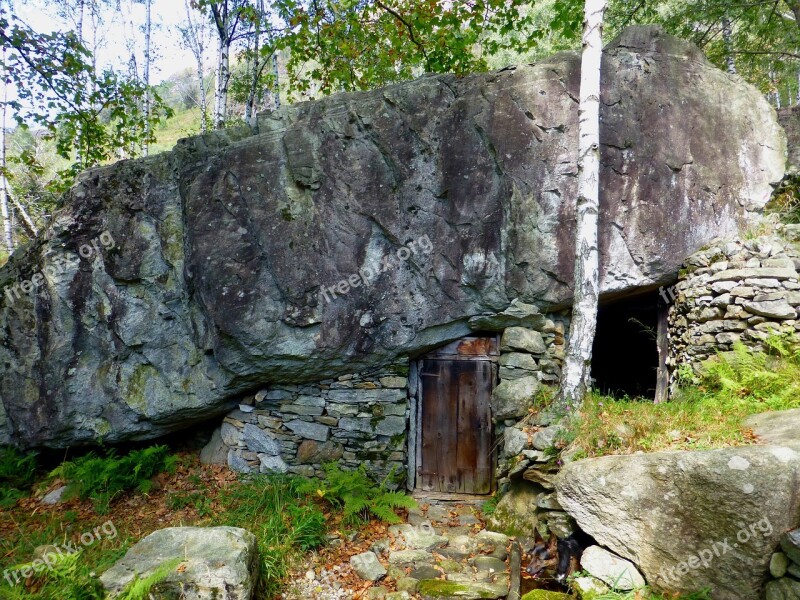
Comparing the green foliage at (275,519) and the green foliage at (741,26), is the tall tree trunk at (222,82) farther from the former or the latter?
the green foliage at (741,26)

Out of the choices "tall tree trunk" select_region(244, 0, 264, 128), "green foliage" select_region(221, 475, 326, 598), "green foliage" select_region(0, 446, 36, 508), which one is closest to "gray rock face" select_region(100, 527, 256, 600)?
"green foliage" select_region(221, 475, 326, 598)

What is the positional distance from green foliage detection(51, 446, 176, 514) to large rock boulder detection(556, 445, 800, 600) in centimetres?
592

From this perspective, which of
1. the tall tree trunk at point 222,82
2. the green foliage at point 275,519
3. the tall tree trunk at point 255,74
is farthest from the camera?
the tall tree trunk at point 255,74

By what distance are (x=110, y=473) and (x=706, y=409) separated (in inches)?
298

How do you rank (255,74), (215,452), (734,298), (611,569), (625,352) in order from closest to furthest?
(611,569) < (734,298) < (215,452) < (625,352) < (255,74)

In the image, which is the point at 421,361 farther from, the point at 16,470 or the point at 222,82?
the point at 222,82

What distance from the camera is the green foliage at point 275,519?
487 centimetres

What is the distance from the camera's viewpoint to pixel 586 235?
5711 millimetres

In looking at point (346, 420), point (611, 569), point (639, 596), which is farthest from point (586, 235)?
point (346, 420)

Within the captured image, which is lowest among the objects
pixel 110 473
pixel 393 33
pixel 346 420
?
pixel 110 473

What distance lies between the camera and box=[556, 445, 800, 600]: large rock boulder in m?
3.47

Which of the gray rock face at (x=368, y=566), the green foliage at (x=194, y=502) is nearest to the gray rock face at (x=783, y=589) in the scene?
the gray rock face at (x=368, y=566)

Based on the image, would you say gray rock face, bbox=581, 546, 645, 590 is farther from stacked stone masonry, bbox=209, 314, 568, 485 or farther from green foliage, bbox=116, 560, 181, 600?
green foliage, bbox=116, 560, 181, 600

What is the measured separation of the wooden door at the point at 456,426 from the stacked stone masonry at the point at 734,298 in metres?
2.65
